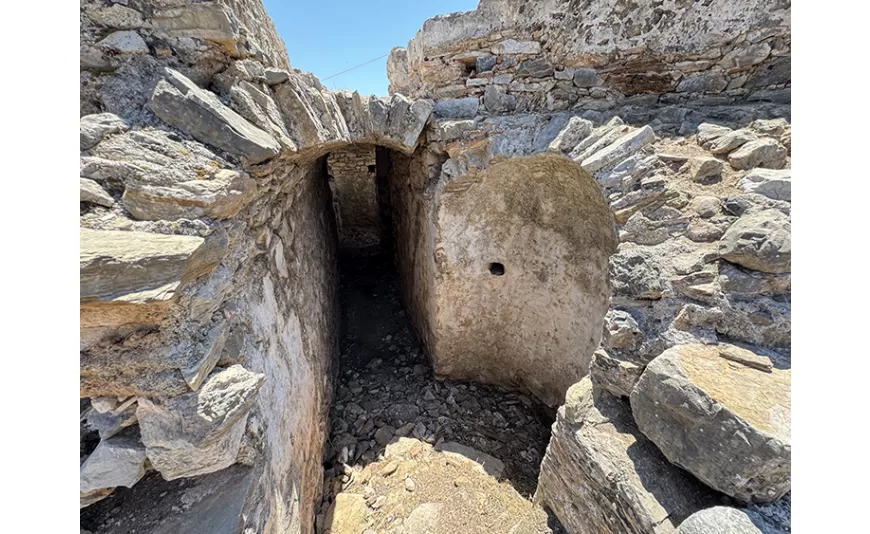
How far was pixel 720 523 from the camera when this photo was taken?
126cm

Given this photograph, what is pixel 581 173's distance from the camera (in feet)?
9.25

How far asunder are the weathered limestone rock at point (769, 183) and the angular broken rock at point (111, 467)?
330cm

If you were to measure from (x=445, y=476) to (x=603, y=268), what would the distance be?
233 centimetres

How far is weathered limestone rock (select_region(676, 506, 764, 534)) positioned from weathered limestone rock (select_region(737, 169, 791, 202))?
156cm

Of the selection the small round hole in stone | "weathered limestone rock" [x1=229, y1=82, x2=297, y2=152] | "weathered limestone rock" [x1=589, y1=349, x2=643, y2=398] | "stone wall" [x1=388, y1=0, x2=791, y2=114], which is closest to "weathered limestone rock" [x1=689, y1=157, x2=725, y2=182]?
"stone wall" [x1=388, y1=0, x2=791, y2=114]

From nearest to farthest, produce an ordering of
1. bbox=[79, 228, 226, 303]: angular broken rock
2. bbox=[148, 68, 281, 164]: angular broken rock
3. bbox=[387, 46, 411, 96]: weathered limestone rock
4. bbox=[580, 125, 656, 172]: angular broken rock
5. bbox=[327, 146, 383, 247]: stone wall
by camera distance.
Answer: bbox=[79, 228, 226, 303]: angular broken rock < bbox=[148, 68, 281, 164]: angular broken rock < bbox=[580, 125, 656, 172]: angular broken rock < bbox=[387, 46, 411, 96]: weathered limestone rock < bbox=[327, 146, 383, 247]: stone wall

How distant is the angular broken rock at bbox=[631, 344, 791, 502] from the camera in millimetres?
1264

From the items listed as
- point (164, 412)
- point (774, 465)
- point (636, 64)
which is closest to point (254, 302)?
Answer: point (164, 412)

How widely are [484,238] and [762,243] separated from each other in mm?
2261

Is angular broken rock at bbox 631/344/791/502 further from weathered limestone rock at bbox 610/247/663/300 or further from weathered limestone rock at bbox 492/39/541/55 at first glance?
weathered limestone rock at bbox 492/39/541/55

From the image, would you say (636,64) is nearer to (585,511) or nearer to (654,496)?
(654,496)

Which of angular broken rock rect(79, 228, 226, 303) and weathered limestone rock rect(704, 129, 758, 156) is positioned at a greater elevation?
weathered limestone rock rect(704, 129, 758, 156)

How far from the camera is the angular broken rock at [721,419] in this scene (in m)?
1.26

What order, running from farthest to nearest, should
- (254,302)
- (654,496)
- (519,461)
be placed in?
(519,461), (254,302), (654,496)
